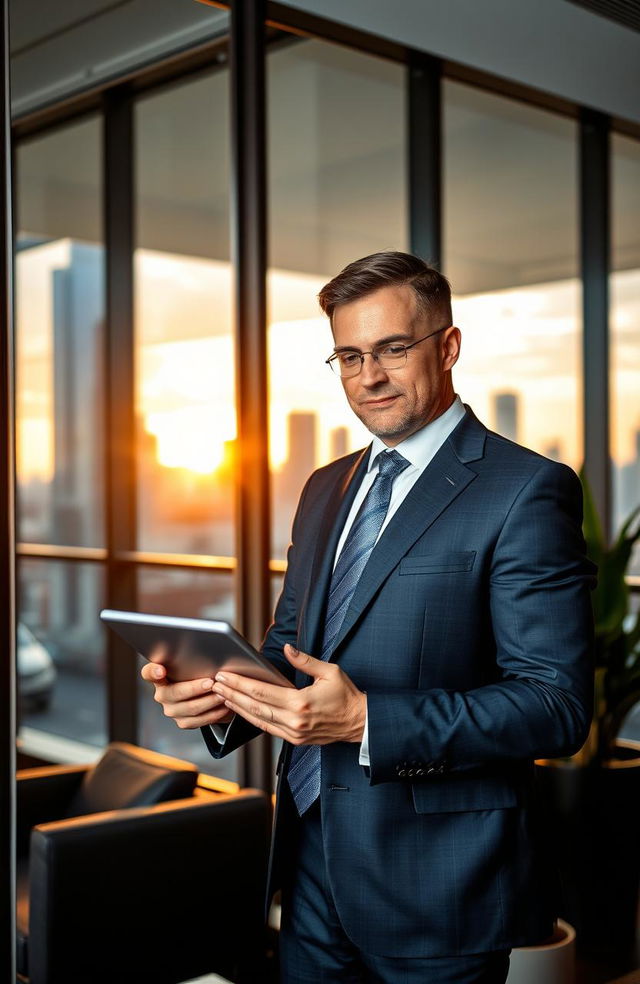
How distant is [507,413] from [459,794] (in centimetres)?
364

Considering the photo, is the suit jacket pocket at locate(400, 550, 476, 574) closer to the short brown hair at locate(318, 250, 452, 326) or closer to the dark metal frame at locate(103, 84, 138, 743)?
the short brown hair at locate(318, 250, 452, 326)

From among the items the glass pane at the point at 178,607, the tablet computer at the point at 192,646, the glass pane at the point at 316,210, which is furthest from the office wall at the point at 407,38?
the glass pane at the point at 178,607

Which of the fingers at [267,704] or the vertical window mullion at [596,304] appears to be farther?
the vertical window mullion at [596,304]

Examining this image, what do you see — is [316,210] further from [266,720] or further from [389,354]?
[266,720]

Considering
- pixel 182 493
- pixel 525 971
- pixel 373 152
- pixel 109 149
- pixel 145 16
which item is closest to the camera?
pixel 525 971

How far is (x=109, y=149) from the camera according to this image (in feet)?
11.8

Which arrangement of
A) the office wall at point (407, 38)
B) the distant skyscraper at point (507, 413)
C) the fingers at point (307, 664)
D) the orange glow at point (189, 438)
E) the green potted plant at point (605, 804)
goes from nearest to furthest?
1. the fingers at point (307, 664)
2. the office wall at point (407, 38)
3. the green potted plant at point (605, 804)
4. the orange glow at point (189, 438)
5. the distant skyscraper at point (507, 413)

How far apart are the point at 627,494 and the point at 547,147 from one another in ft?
5.06

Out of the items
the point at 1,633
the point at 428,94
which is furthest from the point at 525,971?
the point at 428,94

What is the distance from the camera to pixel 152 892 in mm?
2506

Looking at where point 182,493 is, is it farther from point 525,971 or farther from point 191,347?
point 525,971

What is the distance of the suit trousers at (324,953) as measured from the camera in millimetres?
1479

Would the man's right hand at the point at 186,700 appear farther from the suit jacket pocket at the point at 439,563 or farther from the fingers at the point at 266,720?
the suit jacket pocket at the point at 439,563

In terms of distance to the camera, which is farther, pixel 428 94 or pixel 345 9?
pixel 428 94
